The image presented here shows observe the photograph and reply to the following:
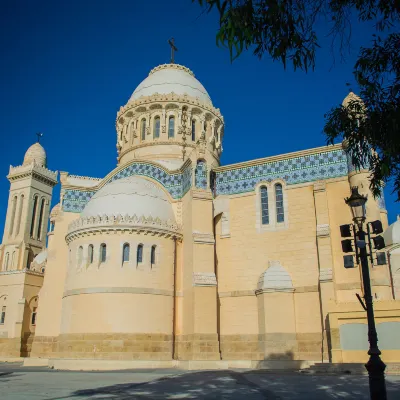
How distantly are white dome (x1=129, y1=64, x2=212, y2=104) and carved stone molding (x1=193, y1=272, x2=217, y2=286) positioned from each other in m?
14.0

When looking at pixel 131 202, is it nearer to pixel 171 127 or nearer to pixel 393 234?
pixel 171 127

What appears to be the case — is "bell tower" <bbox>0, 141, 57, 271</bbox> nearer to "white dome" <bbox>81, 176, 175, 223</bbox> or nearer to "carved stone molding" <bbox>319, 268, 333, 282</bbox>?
→ "white dome" <bbox>81, 176, 175, 223</bbox>

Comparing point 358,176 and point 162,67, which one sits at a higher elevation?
point 162,67

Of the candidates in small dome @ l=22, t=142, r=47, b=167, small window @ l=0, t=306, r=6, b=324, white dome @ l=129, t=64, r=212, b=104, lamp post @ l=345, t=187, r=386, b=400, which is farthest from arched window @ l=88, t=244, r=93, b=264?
small dome @ l=22, t=142, r=47, b=167

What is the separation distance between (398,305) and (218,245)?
972cm

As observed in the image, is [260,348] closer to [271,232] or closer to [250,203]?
[271,232]

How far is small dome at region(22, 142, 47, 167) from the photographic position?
53866 millimetres

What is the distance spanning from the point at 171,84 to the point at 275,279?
16.3 metres

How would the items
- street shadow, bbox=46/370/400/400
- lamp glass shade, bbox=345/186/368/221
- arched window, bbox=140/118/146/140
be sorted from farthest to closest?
1. arched window, bbox=140/118/146/140
2. street shadow, bbox=46/370/400/400
3. lamp glass shade, bbox=345/186/368/221

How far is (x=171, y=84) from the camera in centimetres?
3138

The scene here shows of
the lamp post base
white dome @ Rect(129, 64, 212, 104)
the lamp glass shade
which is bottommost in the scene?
the lamp post base

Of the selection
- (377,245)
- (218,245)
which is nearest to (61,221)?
(218,245)

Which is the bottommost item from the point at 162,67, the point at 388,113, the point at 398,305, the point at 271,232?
the point at 398,305

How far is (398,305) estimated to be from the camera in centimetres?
1769
